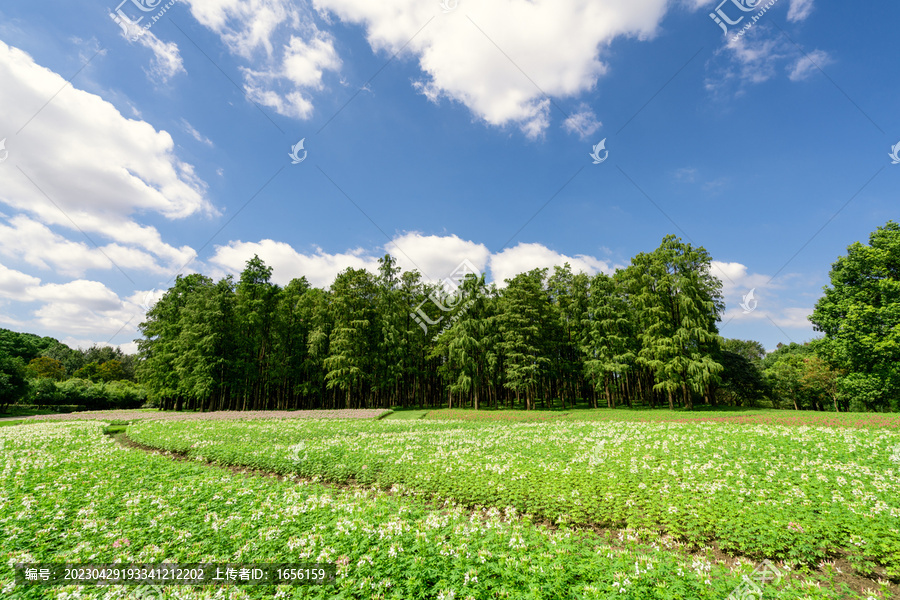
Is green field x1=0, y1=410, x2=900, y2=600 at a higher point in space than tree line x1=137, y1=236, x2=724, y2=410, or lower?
lower

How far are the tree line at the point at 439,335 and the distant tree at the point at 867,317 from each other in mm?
9228

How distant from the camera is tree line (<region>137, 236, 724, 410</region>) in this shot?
123 feet

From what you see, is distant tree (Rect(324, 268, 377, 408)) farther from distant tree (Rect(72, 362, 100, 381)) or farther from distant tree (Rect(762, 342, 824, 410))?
distant tree (Rect(72, 362, 100, 381))

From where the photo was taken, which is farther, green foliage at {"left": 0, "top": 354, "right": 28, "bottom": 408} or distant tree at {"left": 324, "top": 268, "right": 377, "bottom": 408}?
green foliage at {"left": 0, "top": 354, "right": 28, "bottom": 408}

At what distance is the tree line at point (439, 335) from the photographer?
37469 millimetres

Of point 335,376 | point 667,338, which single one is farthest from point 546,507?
point 335,376

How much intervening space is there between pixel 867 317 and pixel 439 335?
4149 centimetres

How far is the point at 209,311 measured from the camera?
42.3 m

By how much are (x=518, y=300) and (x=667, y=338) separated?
1600 centimetres

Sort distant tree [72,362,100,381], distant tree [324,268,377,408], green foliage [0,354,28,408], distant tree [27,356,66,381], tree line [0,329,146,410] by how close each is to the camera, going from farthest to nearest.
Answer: distant tree [72,362,100,381]
distant tree [27,356,66,381]
tree line [0,329,146,410]
green foliage [0,354,28,408]
distant tree [324,268,377,408]

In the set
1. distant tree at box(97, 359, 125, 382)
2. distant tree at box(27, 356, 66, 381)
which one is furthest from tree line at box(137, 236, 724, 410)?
distant tree at box(97, 359, 125, 382)

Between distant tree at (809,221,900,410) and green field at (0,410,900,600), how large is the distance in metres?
25.6

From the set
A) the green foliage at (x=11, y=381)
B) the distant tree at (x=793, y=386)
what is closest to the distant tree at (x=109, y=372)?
the green foliage at (x=11, y=381)

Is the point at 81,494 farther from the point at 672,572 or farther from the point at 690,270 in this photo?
the point at 690,270
